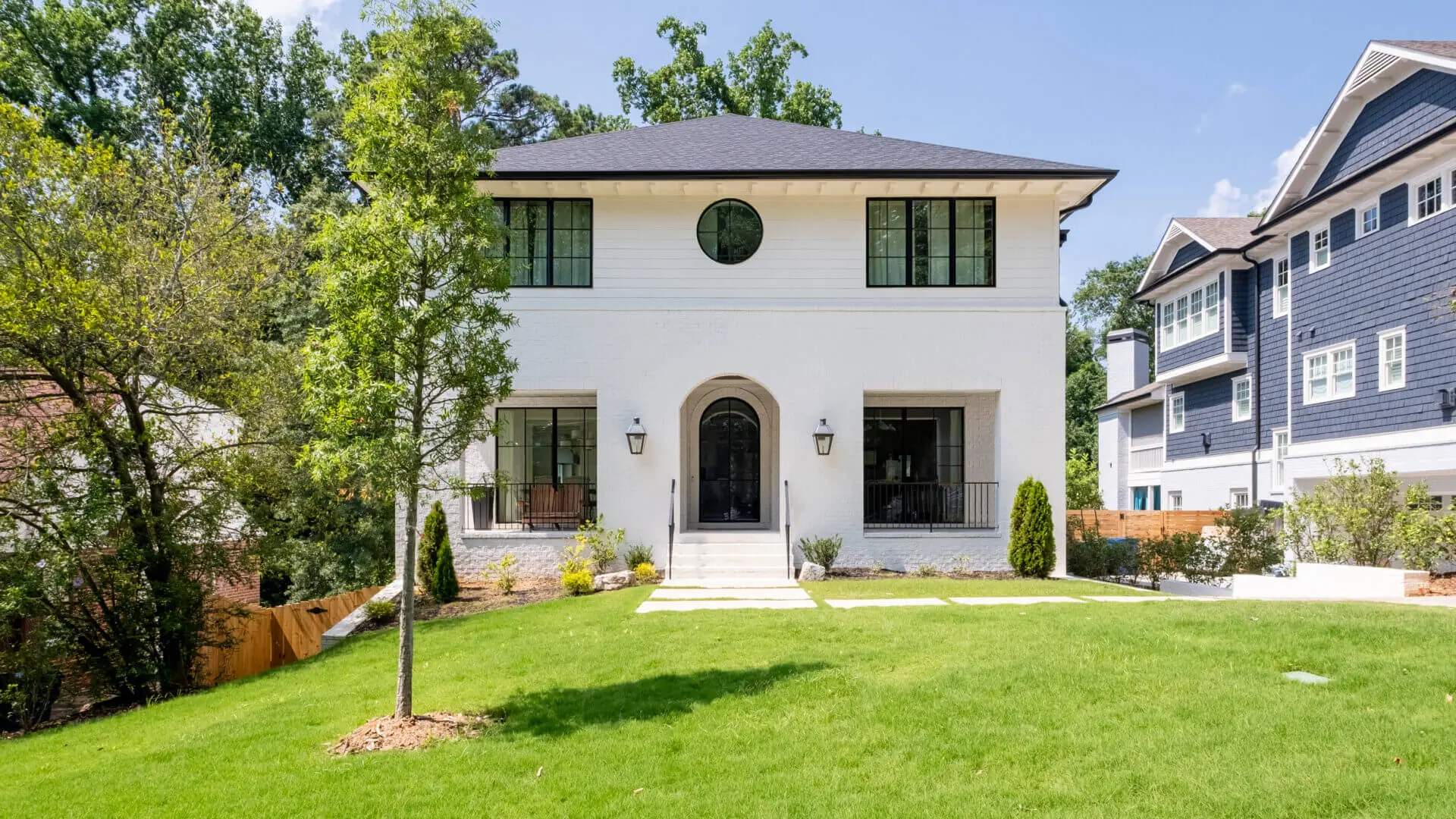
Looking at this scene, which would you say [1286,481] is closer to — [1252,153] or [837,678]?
[1252,153]

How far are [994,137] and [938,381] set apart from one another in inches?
442

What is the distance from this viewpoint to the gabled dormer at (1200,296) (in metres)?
21.9

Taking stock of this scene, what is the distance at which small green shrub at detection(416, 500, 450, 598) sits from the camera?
1261 centimetres

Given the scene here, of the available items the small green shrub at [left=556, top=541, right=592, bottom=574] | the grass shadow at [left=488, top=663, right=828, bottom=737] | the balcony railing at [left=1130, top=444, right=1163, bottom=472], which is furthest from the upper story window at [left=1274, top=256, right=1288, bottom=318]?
the grass shadow at [left=488, top=663, right=828, bottom=737]

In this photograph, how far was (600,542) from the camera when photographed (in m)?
13.5

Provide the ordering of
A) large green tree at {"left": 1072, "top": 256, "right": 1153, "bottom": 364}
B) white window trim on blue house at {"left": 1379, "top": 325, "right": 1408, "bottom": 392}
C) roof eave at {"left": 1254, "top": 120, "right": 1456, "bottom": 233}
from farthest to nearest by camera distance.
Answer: large green tree at {"left": 1072, "top": 256, "right": 1153, "bottom": 364} → white window trim on blue house at {"left": 1379, "top": 325, "right": 1408, "bottom": 392} → roof eave at {"left": 1254, "top": 120, "right": 1456, "bottom": 233}

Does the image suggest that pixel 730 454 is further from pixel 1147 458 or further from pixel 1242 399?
pixel 1147 458

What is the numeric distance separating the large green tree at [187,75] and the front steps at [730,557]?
51.9 feet

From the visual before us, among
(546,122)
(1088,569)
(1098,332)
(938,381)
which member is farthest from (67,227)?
(1098,332)

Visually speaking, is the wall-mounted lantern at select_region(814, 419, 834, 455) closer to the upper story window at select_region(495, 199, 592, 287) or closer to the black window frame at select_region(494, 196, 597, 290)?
the black window frame at select_region(494, 196, 597, 290)

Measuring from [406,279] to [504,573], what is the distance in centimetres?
717

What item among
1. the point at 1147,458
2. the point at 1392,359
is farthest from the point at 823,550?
the point at 1147,458

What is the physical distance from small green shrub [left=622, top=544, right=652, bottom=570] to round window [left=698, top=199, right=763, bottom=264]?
4.70m

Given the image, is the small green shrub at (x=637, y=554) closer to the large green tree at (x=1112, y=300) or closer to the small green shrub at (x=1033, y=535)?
the small green shrub at (x=1033, y=535)
